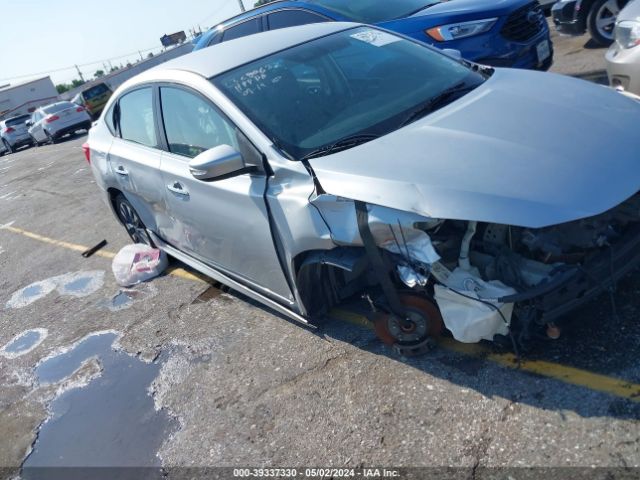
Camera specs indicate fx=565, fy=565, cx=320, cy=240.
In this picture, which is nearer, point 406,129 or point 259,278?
point 406,129

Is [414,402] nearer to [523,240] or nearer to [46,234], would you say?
[523,240]

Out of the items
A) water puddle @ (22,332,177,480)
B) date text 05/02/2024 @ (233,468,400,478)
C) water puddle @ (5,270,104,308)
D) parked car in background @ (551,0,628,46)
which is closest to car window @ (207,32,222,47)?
water puddle @ (5,270,104,308)

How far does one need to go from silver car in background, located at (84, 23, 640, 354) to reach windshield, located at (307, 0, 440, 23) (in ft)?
8.90

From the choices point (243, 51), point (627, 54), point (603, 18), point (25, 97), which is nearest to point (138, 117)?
point (243, 51)

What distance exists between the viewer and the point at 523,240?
8.46ft

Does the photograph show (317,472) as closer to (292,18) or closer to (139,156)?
(139,156)

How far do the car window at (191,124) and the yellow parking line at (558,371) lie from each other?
67.1 inches

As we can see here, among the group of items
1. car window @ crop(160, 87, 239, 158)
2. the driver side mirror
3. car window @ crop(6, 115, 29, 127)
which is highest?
car window @ crop(160, 87, 239, 158)

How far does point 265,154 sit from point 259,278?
85 centimetres

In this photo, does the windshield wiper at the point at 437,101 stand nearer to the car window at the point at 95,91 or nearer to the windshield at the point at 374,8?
the windshield at the point at 374,8

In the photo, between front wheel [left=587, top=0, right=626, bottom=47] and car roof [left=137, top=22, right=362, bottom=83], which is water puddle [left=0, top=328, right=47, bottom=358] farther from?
front wheel [left=587, top=0, right=626, bottom=47]

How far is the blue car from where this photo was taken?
5.88m

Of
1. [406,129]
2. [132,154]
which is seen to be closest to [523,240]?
[406,129]

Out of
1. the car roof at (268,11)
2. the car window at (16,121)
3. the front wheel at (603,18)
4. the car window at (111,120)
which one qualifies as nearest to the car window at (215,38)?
the car roof at (268,11)
